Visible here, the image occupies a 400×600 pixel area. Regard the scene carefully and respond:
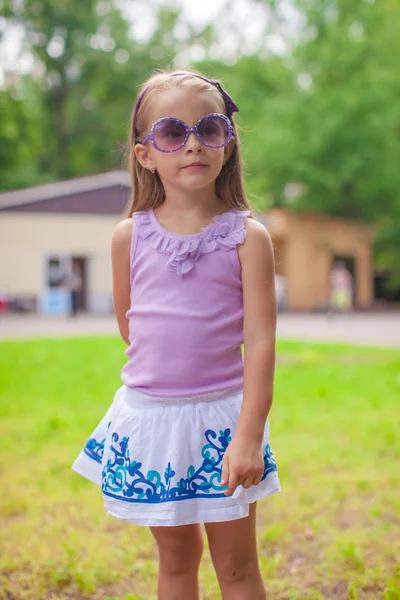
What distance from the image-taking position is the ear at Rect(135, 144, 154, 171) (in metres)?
1.73

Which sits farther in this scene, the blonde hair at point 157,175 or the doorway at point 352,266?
the doorway at point 352,266

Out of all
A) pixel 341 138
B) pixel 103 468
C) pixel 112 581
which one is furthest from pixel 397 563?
pixel 341 138

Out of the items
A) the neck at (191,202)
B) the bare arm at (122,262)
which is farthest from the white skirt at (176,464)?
the neck at (191,202)

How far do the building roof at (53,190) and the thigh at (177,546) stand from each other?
1947cm

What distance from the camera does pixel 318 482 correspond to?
12.1 ft

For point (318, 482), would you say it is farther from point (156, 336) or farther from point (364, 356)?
point (364, 356)

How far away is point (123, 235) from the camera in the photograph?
1743mm

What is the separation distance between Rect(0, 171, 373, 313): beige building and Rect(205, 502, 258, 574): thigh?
18.2 meters

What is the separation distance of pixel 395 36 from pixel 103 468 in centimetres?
2949

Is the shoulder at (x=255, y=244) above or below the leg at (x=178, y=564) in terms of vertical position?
above

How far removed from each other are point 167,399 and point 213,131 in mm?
662

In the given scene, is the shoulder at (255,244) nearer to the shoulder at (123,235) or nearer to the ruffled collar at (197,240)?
the ruffled collar at (197,240)

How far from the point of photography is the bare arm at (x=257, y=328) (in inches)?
60.6

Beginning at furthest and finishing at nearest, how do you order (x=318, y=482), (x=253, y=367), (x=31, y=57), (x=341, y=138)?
(x=31, y=57) → (x=341, y=138) → (x=318, y=482) → (x=253, y=367)
